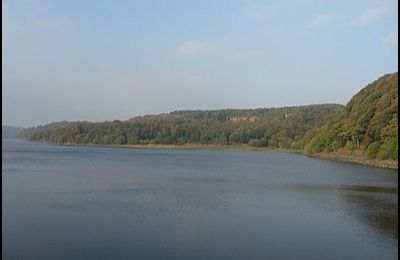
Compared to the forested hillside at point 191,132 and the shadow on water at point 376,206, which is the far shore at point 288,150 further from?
the shadow on water at point 376,206

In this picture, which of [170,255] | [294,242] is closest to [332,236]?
[294,242]

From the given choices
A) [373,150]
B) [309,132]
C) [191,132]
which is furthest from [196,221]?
[191,132]

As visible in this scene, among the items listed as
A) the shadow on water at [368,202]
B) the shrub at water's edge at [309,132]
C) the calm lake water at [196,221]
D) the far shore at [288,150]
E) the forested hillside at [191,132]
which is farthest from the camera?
the forested hillside at [191,132]

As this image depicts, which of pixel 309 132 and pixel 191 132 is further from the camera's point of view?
pixel 191 132

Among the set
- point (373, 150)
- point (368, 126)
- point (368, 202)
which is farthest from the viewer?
point (368, 126)

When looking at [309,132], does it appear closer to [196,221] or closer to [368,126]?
[368,126]

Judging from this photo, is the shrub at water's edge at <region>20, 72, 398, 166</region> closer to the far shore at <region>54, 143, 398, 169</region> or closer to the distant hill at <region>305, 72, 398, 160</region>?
the distant hill at <region>305, 72, 398, 160</region>

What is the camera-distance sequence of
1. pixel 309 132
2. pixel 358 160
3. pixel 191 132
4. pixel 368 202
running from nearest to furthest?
pixel 368 202, pixel 358 160, pixel 309 132, pixel 191 132

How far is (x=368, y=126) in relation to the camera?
77.4 m

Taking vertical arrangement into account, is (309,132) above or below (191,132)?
below

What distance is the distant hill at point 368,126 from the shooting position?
6831cm

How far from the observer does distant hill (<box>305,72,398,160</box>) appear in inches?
2689

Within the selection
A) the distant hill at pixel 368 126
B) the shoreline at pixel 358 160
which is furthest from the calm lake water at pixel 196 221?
the distant hill at pixel 368 126

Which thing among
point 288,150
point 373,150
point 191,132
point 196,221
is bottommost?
point 196,221
